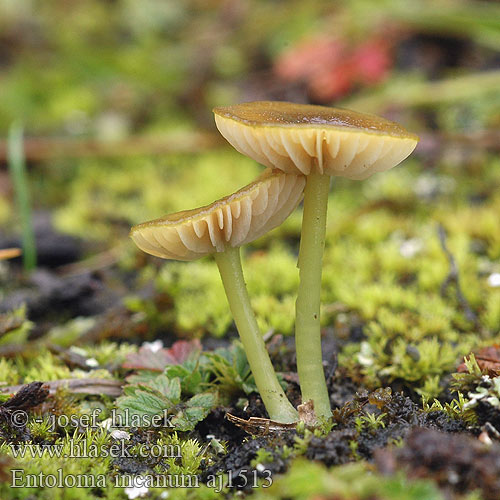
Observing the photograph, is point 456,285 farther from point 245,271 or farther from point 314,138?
point 314,138

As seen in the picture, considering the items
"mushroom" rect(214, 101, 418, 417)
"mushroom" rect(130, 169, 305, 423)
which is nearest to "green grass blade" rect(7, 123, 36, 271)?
"mushroom" rect(130, 169, 305, 423)

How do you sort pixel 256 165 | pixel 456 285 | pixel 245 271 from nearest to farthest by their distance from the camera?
1. pixel 456 285
2. pixel 245 271
3. pixel 256 165

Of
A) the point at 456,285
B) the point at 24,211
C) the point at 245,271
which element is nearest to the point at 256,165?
the point at 245,271

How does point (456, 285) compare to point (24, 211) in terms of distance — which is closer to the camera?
point (456, 285)

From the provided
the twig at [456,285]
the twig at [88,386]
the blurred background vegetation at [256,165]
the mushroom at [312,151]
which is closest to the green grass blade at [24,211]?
the blurred background vegetation at [256,165]

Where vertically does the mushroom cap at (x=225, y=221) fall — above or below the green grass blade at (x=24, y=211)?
below

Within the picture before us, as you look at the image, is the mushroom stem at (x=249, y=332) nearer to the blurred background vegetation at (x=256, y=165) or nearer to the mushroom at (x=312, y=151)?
the mushroom at (x=312, y=151)
